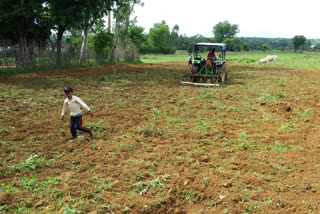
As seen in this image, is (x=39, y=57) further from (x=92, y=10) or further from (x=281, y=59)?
(x=281, y=59)

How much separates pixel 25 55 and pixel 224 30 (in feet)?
449

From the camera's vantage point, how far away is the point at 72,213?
3197 mm

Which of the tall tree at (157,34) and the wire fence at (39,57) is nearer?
the wire fence at (39,57)

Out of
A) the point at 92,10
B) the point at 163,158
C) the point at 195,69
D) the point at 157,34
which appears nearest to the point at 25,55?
the point at 92,10

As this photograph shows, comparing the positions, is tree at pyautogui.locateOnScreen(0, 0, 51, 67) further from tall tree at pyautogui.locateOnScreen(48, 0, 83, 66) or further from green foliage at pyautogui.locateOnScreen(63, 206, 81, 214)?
green foliage at pyautogui.locateOnScreen(63, 206, 81, 214)

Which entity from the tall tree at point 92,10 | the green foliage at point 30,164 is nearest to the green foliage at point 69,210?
the green foliage at point 30,164

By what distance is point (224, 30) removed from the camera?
459 feet

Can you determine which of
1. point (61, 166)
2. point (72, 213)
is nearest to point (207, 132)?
point (61, 166)

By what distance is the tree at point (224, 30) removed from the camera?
139 m

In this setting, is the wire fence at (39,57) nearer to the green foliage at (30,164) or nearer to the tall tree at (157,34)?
the green foliage at (30,164)

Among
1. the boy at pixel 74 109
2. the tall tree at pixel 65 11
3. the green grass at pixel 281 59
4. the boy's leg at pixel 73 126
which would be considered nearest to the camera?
the boy at pixel 74 109

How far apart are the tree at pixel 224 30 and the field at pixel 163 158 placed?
139 meters

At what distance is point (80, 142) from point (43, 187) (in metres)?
1.80

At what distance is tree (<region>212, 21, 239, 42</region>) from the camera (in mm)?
138875
